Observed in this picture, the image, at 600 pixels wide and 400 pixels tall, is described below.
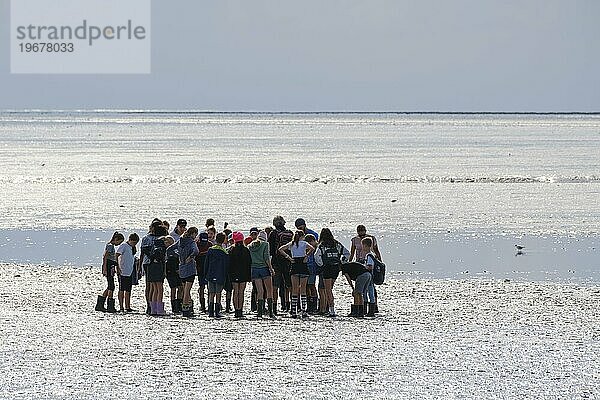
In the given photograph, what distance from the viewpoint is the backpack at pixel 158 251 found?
20.2 m

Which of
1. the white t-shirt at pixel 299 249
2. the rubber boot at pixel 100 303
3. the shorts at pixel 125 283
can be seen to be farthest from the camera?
the rubber boot at pixel 100 303

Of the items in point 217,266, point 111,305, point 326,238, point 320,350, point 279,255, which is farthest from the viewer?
point 111,305

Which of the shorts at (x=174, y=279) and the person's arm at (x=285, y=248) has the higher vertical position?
the person's arm at (x=285, y=248)

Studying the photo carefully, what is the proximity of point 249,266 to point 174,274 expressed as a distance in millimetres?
1451

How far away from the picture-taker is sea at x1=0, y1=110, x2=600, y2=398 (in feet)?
48.9

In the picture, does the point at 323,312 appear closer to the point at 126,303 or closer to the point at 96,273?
the point at 126,303

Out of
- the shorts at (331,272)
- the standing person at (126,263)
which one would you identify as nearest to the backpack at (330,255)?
the shorts at (331,272)

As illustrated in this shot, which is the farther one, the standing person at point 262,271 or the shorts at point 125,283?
the shorts at point 125,283

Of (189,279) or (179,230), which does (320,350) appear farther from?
(179,230)

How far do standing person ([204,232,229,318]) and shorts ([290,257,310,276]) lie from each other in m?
1.20

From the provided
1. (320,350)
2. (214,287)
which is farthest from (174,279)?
(320,350)

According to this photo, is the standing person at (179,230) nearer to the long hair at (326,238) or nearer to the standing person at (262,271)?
the standing person at (262,271)

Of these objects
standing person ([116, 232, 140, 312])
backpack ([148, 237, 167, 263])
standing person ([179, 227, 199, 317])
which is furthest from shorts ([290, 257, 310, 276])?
standing person ([116, 232, 140, 312])

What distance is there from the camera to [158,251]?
66.4 feet
